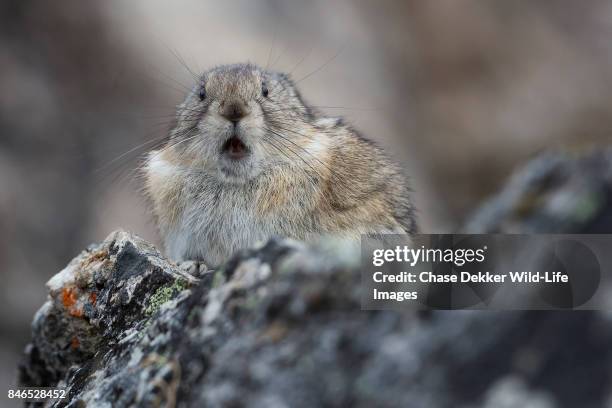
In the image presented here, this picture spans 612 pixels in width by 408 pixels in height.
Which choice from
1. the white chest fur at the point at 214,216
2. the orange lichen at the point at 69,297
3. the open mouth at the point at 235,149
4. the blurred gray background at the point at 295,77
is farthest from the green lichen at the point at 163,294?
the blurred gray background at the point at 295,77

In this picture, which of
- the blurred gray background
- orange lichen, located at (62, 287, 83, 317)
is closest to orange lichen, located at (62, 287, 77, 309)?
orange lichen, located at (62, 287, 83, 317)

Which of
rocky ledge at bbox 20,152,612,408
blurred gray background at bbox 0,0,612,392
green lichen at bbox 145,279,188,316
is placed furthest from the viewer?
blurred gray background at bbox 0,0,612,392

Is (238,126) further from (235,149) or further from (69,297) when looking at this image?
(69,297)

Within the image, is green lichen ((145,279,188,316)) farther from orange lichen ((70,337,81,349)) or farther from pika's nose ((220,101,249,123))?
pika's nose ((220,101,249,123))

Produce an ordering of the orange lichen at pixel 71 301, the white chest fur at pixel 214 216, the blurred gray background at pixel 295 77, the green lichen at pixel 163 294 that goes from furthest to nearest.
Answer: the blurred gray background at pixel 295 77 → the white chest fur at pixel 214 216 → the orange lichen at pixel 71 301 → the green lichen at pixel 163 294

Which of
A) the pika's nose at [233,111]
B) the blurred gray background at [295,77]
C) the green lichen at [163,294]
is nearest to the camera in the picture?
the green lichen at [163,294]

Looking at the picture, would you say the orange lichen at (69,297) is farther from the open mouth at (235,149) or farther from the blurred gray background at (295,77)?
the blurred gray background at (295,77)
